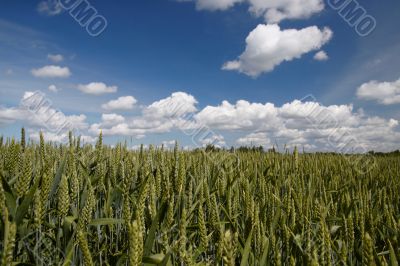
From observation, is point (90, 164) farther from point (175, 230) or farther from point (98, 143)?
point (175, 230)

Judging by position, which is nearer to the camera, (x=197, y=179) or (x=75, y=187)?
(x=75, y=187)

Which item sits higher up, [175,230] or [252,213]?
[252,213]

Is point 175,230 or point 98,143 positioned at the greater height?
point 98,143

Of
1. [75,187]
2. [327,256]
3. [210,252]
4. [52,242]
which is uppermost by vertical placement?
[75,187]

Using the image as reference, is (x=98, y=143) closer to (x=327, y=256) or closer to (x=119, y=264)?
(x=119, y=264)

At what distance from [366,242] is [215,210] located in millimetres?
736

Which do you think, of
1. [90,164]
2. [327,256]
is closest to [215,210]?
[327,256]

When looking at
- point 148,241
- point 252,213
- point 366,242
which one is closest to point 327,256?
point 366,242

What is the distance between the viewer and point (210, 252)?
2.00 meters

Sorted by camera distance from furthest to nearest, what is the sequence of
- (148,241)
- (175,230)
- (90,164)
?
1. (90,164)
2. (175,230)
3. (148,241)

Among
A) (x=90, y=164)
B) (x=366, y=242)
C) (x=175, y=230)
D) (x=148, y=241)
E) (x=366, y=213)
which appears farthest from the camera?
(x=90, y=164)

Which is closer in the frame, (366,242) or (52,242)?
(366,242)

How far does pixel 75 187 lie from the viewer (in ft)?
5.39

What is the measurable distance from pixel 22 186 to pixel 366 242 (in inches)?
48.7
